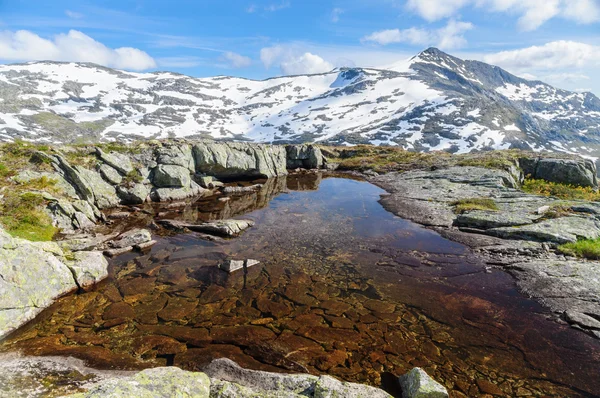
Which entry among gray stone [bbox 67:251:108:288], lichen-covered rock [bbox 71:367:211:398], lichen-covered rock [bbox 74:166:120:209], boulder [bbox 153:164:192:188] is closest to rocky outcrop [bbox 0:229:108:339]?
gray stone [bbox 67:251:108:288]

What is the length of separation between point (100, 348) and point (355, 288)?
485 inches

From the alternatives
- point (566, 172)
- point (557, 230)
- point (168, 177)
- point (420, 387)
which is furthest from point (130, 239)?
point (566, 172)

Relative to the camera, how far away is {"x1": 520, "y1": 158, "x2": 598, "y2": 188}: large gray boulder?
4550 cm

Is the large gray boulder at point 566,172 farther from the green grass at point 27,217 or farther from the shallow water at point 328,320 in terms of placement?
the green grass at point 27,217

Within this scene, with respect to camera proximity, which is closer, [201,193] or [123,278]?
[123,278]

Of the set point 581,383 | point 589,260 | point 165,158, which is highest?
point 165,158

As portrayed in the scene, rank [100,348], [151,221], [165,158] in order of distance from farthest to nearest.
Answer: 1. [165,158]
2. [151,221]
3. [100,348]

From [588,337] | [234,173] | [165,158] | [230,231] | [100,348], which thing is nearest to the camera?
[100,348]

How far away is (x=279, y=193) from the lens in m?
45.4

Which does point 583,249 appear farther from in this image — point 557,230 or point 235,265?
point 235,265

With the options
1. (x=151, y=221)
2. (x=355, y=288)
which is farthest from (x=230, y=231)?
(x=355, y=288)

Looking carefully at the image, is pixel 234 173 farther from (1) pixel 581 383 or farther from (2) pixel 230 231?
(1) pixel 581 383

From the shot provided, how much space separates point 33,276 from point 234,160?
3811 centimetres

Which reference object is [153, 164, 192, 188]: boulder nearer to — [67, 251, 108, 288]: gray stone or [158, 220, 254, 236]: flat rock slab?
[158, 220, 254, 236]: flat rock slab
